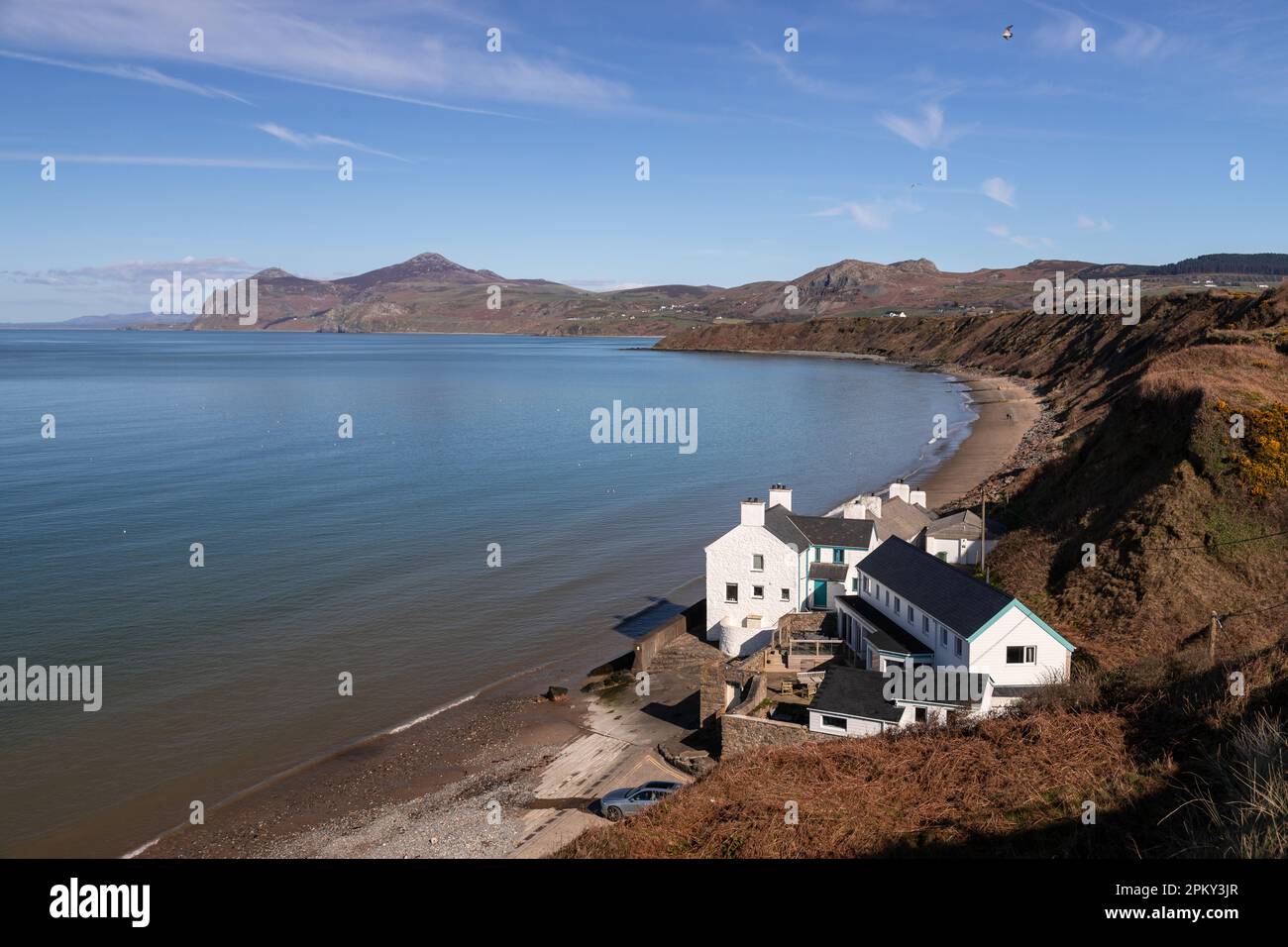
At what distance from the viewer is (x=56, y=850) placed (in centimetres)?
2000

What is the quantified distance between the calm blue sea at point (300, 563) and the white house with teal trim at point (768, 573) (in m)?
5.22

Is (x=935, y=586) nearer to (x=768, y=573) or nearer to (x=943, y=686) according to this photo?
(x=943, y=686)

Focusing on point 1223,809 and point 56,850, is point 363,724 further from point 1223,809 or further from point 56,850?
point 1223,809

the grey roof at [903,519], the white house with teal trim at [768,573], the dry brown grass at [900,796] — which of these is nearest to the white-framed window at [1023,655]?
the dry brown grass at [900,796]

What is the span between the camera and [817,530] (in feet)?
102

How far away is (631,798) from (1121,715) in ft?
34.3

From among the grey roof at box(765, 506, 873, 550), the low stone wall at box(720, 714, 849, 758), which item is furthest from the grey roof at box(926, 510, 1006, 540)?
the low stone wall at box(720, 714, 849, 758)

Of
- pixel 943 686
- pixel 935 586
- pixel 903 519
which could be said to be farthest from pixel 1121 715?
pixel 903 519

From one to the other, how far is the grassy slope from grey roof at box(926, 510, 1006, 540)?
4.97 feet

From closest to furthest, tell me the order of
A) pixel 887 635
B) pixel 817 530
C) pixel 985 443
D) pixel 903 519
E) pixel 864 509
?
pixel 887 635 < pixel 817 530 < pixel 864 509 < pixel 903 519 < pixel 985 443

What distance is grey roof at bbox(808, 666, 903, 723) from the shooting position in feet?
65.9

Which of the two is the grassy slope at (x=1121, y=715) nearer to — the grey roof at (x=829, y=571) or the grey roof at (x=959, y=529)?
the grey roof at (x=959, y=529)

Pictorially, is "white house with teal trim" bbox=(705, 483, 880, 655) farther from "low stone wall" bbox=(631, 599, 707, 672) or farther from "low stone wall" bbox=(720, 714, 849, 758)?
"low stone wall" bbox=(720, 714, 849, 758)
